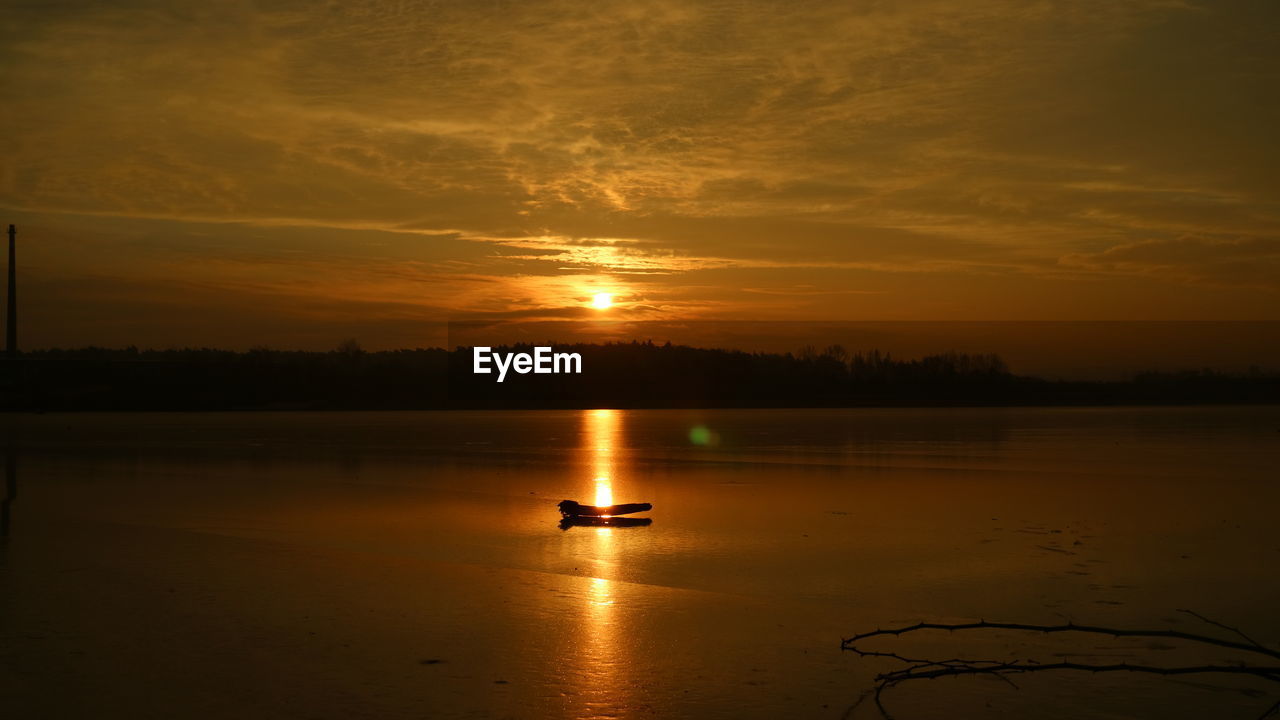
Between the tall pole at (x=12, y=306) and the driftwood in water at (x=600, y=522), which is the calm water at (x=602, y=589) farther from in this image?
the tall pole at (x=12, y=306)

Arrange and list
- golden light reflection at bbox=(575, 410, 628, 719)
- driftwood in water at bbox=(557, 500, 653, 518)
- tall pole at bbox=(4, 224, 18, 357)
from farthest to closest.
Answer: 1. tall pole at bbox=(4, 224, 18, 357)
2. driftwood in water at bbox=(557, 500, 653, 518)
3. golden light reflection at bbox=(575, 410, 628, 719)

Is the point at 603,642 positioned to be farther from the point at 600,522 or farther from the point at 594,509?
the point at 594,509

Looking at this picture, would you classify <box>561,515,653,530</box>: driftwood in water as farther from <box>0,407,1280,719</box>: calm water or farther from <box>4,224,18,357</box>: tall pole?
<box>4,224,18,357</box>: tall pole

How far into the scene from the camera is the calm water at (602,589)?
5.53 metres

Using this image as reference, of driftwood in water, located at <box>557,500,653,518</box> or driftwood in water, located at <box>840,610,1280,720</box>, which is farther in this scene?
driftwood in water, located at <box>557,500,653,518</box>

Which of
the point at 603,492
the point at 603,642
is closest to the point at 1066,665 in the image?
the point at 603,642

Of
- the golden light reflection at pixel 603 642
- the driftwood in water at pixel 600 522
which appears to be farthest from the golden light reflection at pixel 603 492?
the golden light reflection at pixel 603 642

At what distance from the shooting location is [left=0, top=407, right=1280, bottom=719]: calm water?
5.53m

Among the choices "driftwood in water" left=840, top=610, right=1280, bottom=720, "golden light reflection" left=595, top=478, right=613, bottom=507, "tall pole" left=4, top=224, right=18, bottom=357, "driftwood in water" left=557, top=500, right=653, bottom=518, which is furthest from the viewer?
"tall pole" left=4, top=224, right=18, bottom=357

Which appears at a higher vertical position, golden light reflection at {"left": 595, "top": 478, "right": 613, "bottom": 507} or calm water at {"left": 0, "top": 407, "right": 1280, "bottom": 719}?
golden light reflection at {"left": 595, "top": 478, "right": 613, "bottom": 507}

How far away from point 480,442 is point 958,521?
19549mm

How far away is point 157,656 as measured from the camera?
6258mm

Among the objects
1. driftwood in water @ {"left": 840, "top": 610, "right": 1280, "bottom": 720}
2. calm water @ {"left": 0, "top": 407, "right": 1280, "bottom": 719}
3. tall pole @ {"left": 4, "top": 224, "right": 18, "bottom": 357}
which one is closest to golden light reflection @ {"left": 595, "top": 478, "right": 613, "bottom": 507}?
calm water @ {"left": 0, "top": 407, "right": 1280, "bottom": 719}

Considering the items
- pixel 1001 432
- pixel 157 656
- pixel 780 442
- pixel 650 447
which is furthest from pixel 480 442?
pixel 157 656
